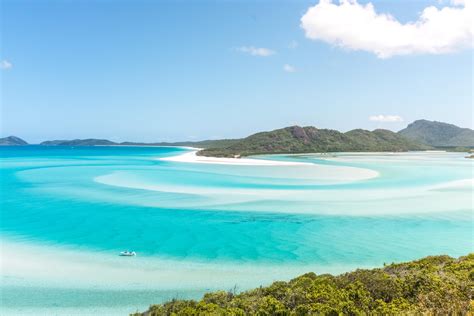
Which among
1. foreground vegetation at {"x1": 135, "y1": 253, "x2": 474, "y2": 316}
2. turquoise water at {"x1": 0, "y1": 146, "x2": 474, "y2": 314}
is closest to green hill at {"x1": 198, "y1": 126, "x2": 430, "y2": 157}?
turquoise water at {"x1": 0, "y1": 146, "x2": 474, "y2": 314}

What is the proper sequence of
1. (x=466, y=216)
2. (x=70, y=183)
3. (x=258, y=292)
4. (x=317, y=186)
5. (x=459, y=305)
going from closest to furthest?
(x=459, y=305), (x=258, y=292), (x=466, y=216), (x=317, y=186), (x=70, y=183)

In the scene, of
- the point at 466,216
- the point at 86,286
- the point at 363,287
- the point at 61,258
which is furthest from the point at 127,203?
the point at 466,216

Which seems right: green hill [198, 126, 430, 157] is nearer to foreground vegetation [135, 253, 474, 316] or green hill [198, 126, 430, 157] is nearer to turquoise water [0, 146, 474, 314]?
turquoise water [0, 146, 474, 314]

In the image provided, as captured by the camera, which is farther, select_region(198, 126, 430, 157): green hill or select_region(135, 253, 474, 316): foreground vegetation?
select_region(198, 126, 430, 157): green hill

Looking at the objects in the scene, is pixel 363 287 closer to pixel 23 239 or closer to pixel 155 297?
pixel 155 297

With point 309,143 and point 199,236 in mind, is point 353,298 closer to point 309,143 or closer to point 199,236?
point 199,236

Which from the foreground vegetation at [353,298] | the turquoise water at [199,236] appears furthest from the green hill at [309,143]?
the foreground vegetation at [353,298]

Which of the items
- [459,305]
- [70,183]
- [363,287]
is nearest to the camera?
[459,305]
